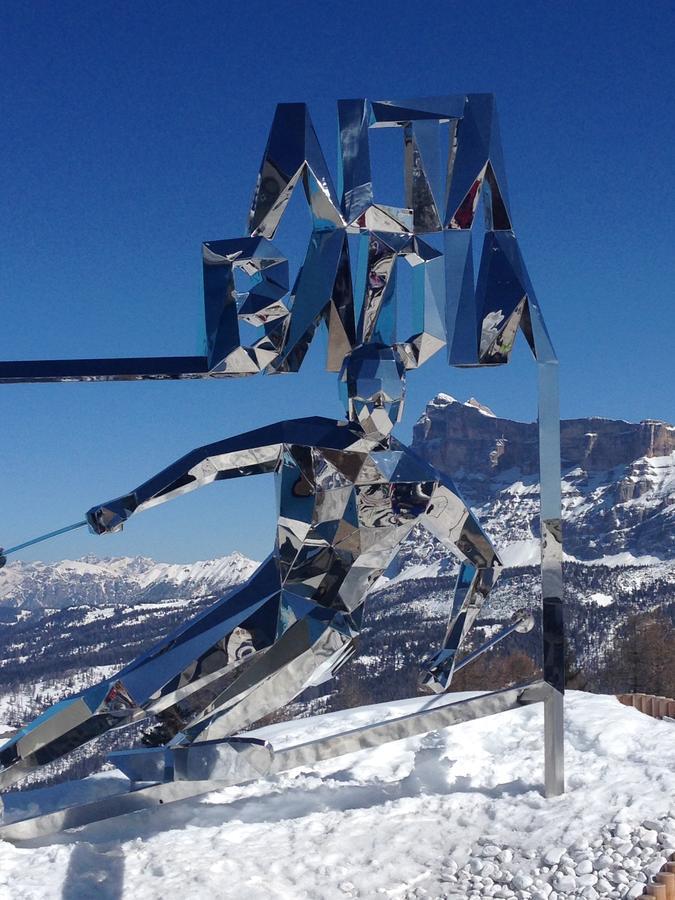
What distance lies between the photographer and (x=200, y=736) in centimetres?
668

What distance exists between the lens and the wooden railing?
10.4m

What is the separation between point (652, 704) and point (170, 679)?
6.54m

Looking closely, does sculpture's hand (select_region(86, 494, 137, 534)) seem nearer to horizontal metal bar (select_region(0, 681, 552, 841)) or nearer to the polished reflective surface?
the polished reflective surface

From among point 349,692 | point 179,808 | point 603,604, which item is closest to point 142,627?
point 603,604

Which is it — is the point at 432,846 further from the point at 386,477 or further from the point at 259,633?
the point at 386,477

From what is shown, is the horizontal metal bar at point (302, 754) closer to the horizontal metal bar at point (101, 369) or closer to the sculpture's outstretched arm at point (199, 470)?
the sculpture's outstretched arm at point (199, 470)

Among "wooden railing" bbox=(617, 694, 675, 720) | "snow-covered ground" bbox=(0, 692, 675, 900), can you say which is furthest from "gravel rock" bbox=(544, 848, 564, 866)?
"wooden railing" bbox=(617, 694, 675, 720)

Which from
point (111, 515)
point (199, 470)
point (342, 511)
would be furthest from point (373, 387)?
point (111, 515)

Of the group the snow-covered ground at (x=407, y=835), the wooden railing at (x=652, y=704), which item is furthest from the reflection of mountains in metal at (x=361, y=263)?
the wooden railing at (x=652, y=704)

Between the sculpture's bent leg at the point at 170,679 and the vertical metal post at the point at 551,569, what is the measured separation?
2.52 m

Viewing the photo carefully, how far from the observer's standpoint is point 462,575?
7566mm

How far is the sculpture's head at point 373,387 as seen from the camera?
672 cm

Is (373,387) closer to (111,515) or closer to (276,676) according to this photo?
(111,515)

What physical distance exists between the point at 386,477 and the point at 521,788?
129 inches
